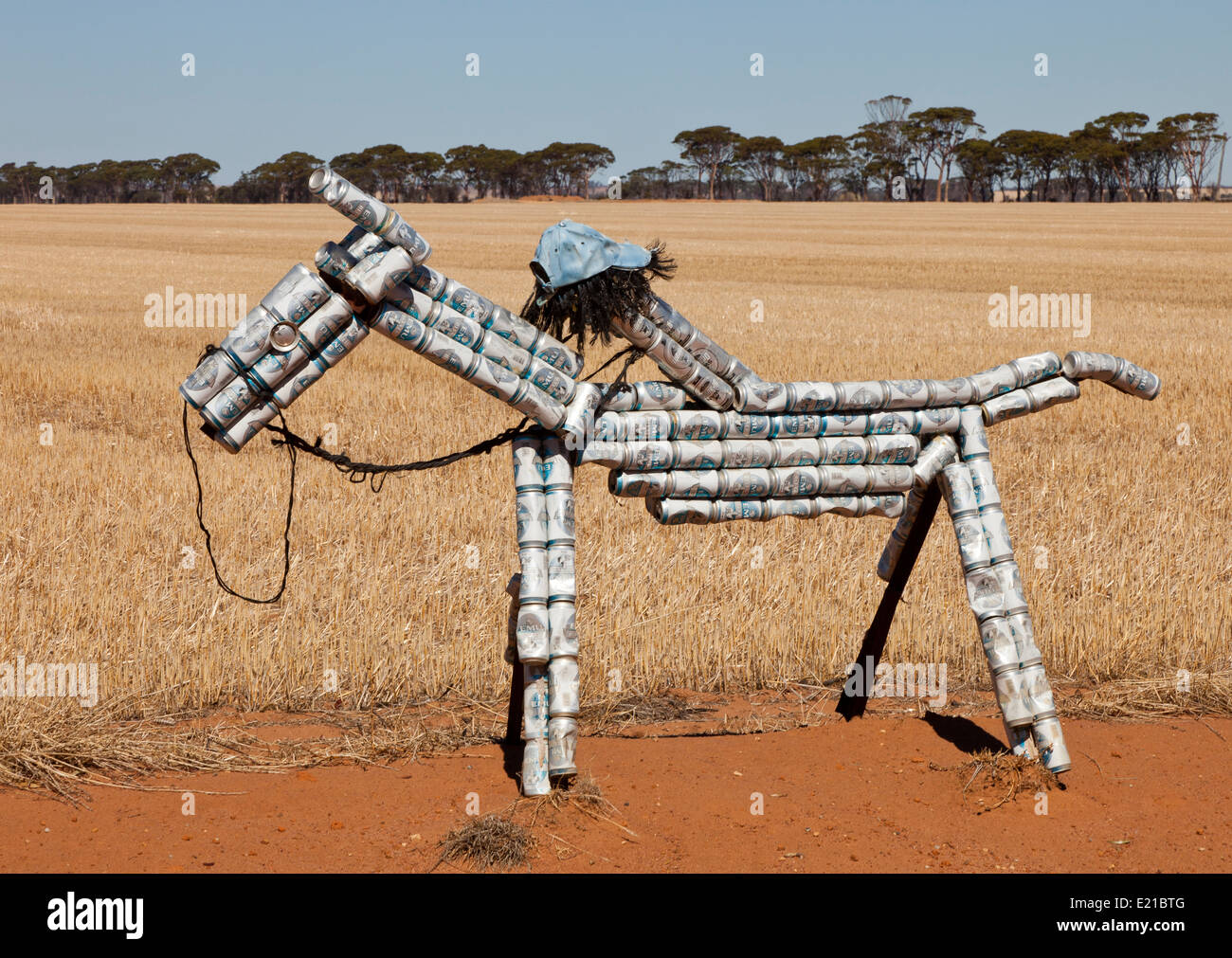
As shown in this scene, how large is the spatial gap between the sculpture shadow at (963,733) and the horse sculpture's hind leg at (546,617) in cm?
204

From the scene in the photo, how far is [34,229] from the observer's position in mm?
51094

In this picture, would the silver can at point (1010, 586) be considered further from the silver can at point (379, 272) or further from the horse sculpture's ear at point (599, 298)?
the silver can at point (379, 272)

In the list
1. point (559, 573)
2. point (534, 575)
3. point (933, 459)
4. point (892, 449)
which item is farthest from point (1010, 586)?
point (534, 575)

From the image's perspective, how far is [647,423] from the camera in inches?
192

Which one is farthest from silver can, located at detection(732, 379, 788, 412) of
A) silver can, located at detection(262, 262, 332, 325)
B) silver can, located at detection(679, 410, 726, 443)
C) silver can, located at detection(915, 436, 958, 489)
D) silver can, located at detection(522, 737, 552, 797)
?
silver can, located at detection(262, 262, 332, 325)

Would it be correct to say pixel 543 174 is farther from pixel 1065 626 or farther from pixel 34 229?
pixel 1065 626

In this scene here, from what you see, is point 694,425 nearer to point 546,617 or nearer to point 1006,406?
point 546,617

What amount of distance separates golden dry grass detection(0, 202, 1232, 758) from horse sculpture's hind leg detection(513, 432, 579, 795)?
1598 millimetres

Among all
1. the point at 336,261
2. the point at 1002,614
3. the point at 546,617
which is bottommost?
the point at 1002,614

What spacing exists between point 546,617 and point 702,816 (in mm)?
1036

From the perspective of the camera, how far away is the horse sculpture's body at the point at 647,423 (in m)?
4.38

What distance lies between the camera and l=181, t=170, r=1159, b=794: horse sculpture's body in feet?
14.4

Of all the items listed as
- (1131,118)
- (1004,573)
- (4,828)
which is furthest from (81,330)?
(1131,118)

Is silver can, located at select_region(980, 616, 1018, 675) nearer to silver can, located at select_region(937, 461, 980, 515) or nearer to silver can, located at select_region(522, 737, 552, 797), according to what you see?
silver can, located at select_region(937, 461, 980, 515)
